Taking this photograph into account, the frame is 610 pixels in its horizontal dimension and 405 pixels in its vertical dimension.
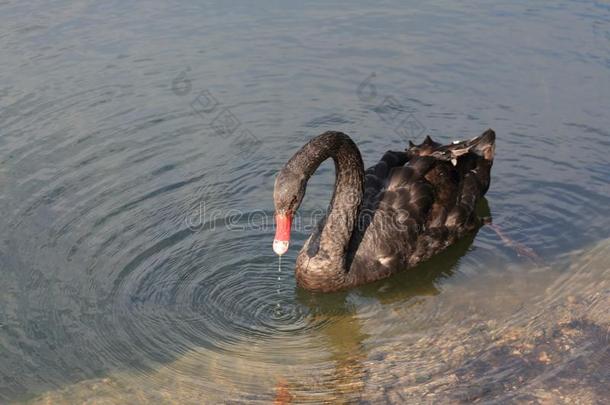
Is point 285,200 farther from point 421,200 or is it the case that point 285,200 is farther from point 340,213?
point 421,200

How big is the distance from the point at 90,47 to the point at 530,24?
254 inches

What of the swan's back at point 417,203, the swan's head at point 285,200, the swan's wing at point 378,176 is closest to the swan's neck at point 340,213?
the swan's back at point 417,203

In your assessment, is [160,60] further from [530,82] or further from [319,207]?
[530,82]

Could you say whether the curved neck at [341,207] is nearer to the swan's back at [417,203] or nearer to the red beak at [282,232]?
the swan's back at [417,203]

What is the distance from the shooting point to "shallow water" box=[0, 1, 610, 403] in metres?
6.36

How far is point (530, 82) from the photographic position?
11320mm

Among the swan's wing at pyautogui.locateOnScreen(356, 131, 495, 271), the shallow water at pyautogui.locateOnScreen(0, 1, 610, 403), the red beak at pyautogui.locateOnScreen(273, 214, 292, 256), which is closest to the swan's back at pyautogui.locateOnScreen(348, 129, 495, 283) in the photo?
the swan's wing at pyautogui.locateOnScreen(356, 131, 495, 271)

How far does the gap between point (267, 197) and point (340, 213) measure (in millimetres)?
1529

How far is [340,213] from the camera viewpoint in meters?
7.74

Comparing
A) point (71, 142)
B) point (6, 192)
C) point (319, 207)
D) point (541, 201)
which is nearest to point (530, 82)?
point (541, 201)

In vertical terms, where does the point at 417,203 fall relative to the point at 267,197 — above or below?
above

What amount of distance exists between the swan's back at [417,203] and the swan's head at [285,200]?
155 cm

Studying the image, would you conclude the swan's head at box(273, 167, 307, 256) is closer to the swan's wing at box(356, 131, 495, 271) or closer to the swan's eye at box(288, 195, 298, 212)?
the swan's eye at box(288, 195, 298, 212)

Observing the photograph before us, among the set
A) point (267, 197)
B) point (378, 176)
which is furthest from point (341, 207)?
point (267, 197)
